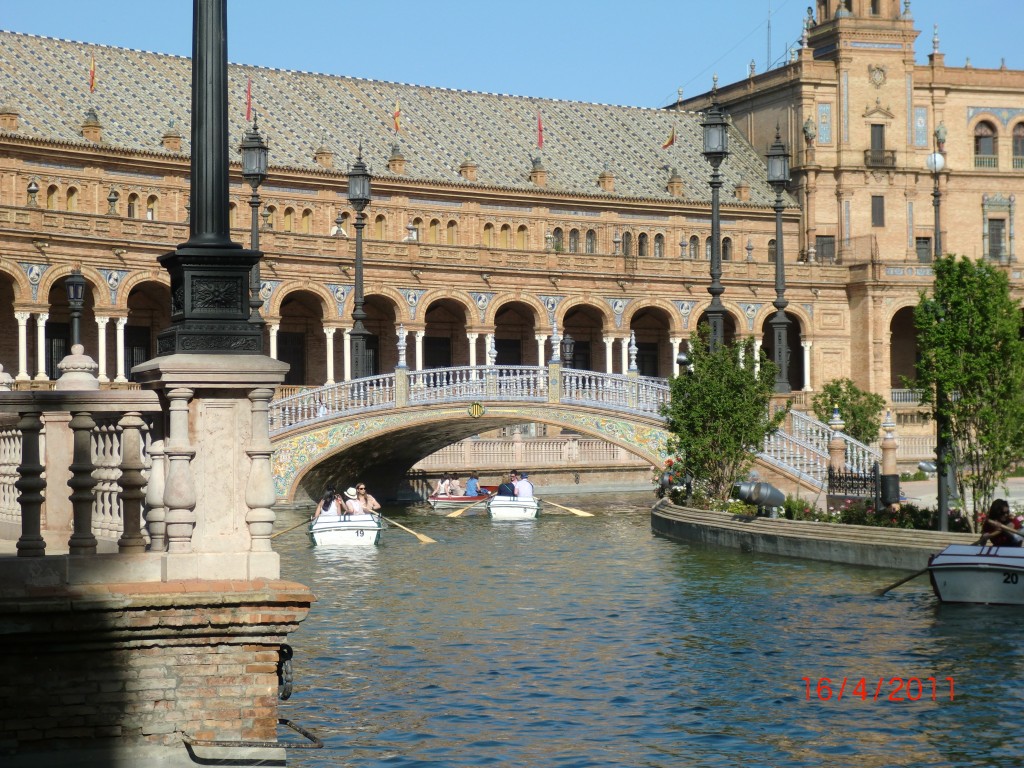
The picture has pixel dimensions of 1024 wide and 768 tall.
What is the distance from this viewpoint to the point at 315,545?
32.8 meters

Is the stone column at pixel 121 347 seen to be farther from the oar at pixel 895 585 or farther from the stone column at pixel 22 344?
the oar at pixel 895 585

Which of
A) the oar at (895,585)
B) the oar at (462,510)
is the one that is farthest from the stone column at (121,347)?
the oar at (895,585)

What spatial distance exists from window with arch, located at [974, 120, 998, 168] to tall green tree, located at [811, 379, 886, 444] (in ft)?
82.7

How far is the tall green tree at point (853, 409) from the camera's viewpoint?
50.2 m

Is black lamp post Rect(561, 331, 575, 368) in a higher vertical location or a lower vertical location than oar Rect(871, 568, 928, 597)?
higher

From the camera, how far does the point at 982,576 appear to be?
21.1 m

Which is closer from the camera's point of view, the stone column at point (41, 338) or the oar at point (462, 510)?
the oar at point (462, 510)

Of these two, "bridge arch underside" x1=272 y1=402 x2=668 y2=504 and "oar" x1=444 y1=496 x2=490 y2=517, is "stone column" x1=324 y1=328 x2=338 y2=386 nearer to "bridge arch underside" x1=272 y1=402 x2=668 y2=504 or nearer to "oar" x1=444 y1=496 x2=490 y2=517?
"oar" x1=444 y1=496 x2=490 y2=517

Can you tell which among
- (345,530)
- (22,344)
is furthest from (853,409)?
(22,344)

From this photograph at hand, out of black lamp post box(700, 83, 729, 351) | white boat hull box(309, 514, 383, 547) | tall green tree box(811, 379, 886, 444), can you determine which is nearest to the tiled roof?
tall green tree box(811, 379, 886, 444)

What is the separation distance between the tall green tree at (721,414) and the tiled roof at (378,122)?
3062 centimetres

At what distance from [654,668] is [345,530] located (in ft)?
51.4

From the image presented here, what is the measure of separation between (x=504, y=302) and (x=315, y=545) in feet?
101
